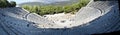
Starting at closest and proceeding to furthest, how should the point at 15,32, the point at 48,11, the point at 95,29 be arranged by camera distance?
the point at 15,32 → the point at 95,29 → the point at 48,11

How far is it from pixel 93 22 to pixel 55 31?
83 centimetres

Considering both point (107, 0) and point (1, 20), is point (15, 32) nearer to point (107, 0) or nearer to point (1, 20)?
point (1, 20)

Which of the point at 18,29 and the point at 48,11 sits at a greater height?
the point at 48,11

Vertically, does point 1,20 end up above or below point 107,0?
below

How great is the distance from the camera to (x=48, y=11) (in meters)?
14.9

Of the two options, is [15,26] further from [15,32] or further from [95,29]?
[95,29]

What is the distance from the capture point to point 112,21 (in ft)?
22.7

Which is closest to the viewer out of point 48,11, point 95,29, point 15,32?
point 15,32

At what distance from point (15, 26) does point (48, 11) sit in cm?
861

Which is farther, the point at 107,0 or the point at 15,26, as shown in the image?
the point at 107,0

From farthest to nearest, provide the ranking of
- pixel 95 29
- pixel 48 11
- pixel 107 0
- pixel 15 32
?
pixel 48 11
pixel 107 0
pixel 95 29
pixel 15 32

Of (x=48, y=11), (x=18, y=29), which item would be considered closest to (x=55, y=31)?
(x=18, y=29)

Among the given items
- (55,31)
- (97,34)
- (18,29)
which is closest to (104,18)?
(97,34)

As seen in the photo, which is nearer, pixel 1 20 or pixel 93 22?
pixel 1 20
